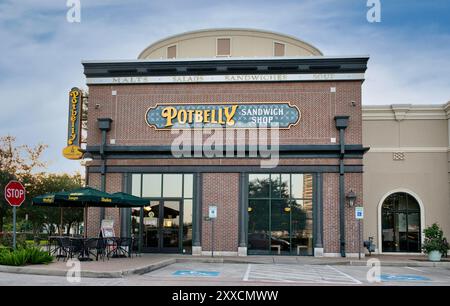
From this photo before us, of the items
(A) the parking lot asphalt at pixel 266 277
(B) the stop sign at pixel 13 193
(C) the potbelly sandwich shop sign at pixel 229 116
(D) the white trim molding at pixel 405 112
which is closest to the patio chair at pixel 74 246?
(A) the parking lot asphalt at pixel 266 277

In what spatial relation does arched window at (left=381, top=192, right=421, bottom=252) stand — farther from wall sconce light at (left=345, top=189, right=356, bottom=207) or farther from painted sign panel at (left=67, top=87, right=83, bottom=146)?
painted sign panel at (left=67, top=87, right=83, bottom=146)

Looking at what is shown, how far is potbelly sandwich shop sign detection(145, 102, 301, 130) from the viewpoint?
23844 millimetres

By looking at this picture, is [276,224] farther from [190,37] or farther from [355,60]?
[190,37]

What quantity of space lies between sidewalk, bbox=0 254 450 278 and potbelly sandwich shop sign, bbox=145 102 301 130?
6042 millimetres

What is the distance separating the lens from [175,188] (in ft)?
78.7

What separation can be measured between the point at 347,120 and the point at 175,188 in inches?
333

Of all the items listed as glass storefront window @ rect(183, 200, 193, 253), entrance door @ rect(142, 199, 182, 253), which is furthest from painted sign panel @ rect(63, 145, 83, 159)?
glass storefront window @ rect(183, 200, 193, 253)

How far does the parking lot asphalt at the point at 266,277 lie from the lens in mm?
13133

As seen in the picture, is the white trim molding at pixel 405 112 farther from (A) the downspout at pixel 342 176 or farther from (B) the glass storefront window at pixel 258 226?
(B) the glass storefront window at pixel 258 226

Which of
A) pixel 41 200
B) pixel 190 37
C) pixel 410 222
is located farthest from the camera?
pixel 190 37

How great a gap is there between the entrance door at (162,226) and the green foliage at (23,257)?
733cm

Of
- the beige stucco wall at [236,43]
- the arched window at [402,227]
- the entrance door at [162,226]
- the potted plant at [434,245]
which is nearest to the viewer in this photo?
the potted plant at [434,245]

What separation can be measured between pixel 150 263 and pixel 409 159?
51.3 ft
